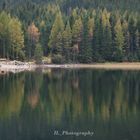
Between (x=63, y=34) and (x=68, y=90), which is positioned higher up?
(x=63, y=34)

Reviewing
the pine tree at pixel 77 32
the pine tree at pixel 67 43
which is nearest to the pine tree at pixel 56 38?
the pine tree at pixel 67 43

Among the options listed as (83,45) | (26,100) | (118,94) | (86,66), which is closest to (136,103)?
(118,94)

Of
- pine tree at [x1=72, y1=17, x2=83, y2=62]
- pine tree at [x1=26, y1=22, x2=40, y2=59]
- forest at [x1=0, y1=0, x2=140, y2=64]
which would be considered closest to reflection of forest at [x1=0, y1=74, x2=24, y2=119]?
forest at [x1=0, y1=0, x2=140, y2=64]

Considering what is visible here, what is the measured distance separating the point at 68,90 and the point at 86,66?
207 ft

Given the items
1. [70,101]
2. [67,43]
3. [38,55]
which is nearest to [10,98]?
[70,101]

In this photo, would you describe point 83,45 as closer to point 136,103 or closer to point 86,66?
point 86,66

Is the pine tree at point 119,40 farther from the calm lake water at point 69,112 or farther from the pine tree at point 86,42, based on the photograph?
the calm lake water at point 69,112

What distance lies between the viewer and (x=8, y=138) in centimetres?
3111

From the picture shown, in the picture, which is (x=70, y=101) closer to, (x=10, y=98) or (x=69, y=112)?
(x=10, y=98)

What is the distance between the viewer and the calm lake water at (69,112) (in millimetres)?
32531

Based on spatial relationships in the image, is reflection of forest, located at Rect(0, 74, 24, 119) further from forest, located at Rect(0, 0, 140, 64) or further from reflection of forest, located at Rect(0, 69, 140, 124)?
forest, located at Rect(0, 0, 140, 64)

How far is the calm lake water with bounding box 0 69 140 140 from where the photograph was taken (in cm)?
3253

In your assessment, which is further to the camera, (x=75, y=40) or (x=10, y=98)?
(x=75, y=40)

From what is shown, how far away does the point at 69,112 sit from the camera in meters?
41.9
